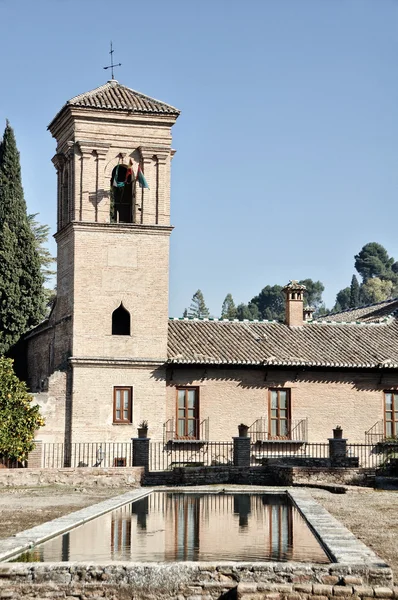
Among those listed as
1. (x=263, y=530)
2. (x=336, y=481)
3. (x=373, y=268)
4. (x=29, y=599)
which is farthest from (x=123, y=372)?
(x=373, y=268)

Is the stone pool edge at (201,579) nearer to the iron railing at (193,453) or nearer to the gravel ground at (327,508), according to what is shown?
the gravel ground at (327,508)

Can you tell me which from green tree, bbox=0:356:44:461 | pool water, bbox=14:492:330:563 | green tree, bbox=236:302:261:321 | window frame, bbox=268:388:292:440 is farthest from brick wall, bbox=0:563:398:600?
green tree, bbox=236:302:261:321

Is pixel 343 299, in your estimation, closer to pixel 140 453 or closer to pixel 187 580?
pixel 140 453

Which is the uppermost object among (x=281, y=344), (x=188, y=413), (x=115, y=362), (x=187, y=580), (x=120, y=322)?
(x=120, y=322)

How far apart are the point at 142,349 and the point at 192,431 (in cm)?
301

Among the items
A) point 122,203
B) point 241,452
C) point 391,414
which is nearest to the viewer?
point 241,452

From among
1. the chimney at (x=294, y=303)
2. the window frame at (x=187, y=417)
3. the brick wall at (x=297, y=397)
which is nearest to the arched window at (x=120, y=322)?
the brick wall at (x=297, y=397)

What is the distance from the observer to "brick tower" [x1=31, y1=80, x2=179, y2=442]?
104 feet

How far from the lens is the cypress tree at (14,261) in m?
38.5

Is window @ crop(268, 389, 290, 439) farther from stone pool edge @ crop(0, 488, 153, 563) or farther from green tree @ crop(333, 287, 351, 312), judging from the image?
green tree @ crop(333, 287, 351, 312)

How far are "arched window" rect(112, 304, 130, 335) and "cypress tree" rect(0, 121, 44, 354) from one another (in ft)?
20.6

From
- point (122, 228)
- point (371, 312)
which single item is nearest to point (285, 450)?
point (122, 228)

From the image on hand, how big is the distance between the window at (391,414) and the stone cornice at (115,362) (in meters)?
7.74

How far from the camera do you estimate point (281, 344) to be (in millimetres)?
34719
